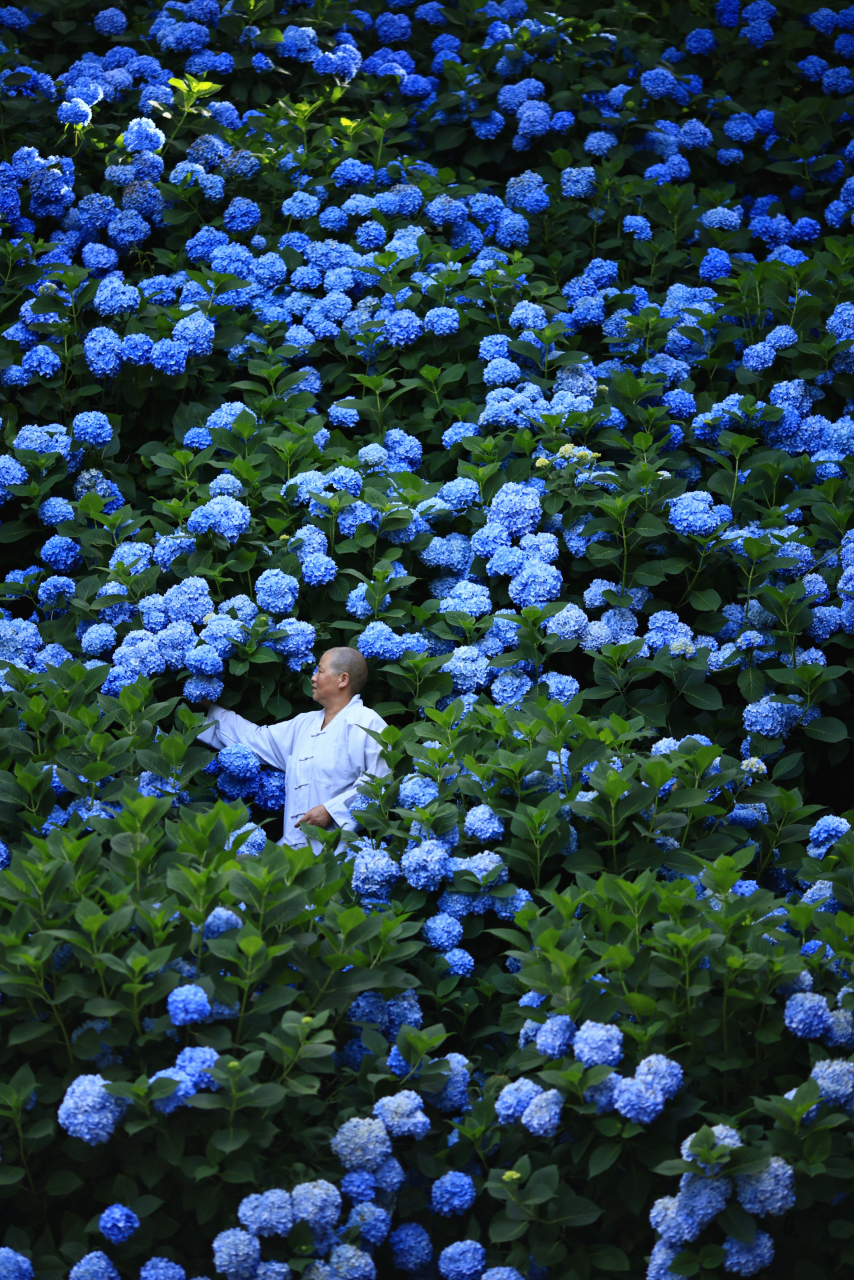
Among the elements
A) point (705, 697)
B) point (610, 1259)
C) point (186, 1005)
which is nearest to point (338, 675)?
point (705, 697)

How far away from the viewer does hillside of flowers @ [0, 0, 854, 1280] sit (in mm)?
2334

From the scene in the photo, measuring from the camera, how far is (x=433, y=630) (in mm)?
3768

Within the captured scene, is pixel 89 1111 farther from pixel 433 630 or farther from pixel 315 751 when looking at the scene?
pixel 433 630

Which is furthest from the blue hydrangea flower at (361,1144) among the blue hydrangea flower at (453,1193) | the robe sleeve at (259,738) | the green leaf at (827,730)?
the green leaf at (827,730)

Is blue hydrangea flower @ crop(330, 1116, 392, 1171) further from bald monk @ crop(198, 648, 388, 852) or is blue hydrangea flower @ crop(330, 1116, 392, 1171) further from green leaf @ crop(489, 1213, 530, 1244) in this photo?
bald monk @ crop(198, 648, 388, 852)

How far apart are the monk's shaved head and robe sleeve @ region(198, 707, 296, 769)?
21cm

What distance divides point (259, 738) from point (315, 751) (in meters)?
0.21

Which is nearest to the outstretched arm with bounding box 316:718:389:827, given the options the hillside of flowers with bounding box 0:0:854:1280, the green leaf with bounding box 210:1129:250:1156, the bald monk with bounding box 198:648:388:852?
the bald monk with bounding box 198:648:388:852

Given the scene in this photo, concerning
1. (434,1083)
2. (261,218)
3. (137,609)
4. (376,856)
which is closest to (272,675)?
(137,609)

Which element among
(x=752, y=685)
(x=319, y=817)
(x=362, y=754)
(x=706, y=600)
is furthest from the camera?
(x=706, y=600)

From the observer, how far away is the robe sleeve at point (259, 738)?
3.53m

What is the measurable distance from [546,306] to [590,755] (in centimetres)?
242

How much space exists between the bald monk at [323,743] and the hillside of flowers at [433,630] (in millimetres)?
103

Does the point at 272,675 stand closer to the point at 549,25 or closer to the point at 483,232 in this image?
the point at 483,232
